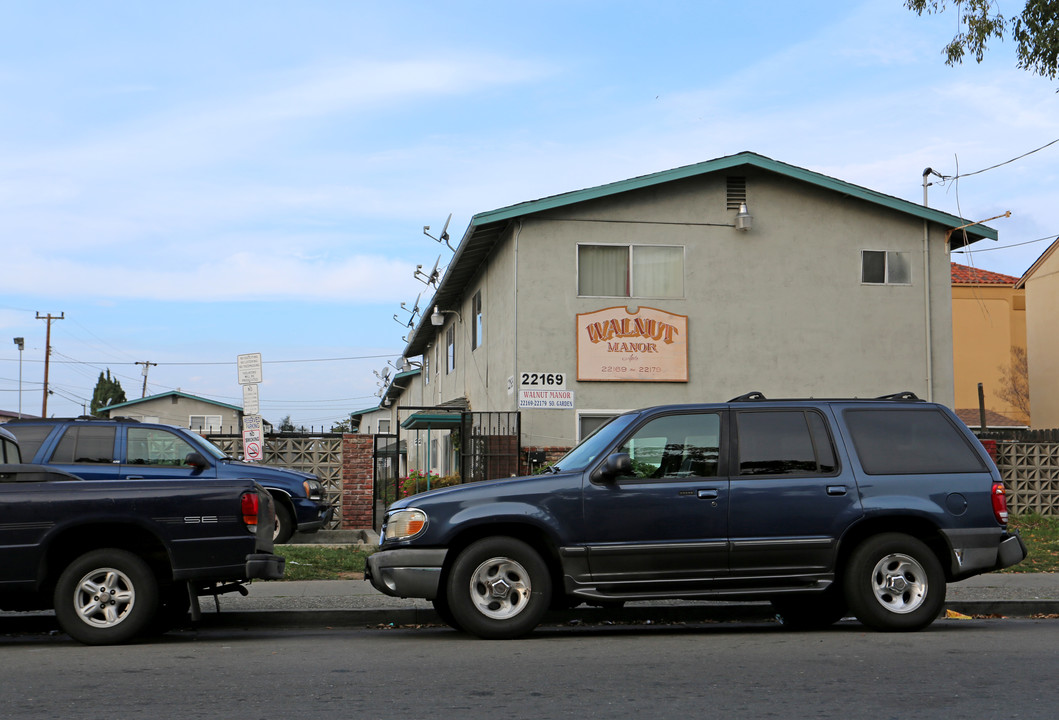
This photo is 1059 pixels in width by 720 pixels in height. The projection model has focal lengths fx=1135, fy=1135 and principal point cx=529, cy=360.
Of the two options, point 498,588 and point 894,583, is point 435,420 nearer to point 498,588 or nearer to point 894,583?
point 498,588

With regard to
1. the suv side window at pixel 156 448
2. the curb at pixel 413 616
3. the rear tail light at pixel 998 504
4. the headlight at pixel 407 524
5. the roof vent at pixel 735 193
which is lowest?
the curb at pixel 413 616

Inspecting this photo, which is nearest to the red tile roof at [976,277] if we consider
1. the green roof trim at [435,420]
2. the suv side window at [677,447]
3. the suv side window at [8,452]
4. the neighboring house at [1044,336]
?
the neighboring house at [1044,336]

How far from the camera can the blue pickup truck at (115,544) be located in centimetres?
844

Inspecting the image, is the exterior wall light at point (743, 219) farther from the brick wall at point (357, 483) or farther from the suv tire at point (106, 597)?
the suv tire at point (106, 597)

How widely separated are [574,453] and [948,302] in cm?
1446

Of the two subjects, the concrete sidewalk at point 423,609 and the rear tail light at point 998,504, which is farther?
the concrete sidewalk at point 423,609

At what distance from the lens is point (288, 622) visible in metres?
10.1

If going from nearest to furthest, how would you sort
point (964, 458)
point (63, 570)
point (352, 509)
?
1. point (63, 570)
2. point (964, 458)
3. point (352, 509)

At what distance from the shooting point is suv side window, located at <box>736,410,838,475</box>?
908cm

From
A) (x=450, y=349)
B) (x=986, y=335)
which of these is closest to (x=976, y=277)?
(x=986, y=335)

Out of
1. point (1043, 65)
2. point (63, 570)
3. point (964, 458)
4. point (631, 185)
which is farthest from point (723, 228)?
point (63, 570)

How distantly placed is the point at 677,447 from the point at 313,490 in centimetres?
882

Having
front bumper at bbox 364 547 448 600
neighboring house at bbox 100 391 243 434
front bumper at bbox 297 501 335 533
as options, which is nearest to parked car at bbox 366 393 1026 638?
front bumper at bbox 364 547 448 600

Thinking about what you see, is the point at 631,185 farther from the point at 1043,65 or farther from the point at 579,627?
the point at 579,627
